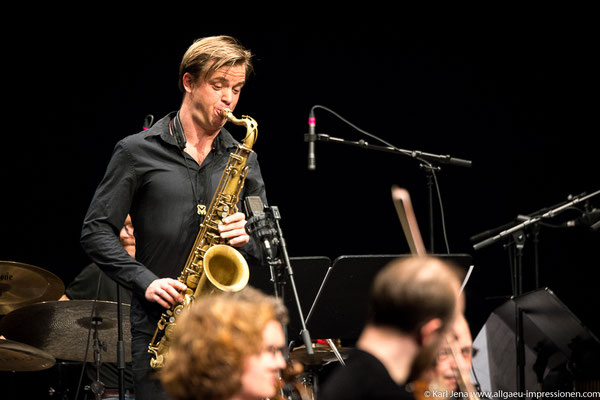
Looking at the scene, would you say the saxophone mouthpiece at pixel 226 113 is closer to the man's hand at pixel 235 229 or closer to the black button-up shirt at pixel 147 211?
the black button-up shirt at pixel 147 211

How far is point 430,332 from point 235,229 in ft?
4.78

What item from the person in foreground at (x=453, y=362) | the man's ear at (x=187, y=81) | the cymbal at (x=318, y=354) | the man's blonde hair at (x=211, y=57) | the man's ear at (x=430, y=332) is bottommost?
the cymbal at (x=318, y=354)

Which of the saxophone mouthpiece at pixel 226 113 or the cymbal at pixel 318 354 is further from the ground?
the saxophone mouthpiece at pixel 226 113

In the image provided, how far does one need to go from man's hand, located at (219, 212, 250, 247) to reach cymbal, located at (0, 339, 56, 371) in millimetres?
1677

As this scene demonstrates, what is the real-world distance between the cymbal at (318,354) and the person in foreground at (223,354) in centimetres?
301

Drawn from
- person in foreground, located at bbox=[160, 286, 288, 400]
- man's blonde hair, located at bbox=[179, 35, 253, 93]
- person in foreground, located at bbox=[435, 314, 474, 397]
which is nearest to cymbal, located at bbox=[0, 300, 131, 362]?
man's blonde hair, located at bbox=[179, 35, 253, 93]

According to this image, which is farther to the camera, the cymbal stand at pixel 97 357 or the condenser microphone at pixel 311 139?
the cymbal stand at pixel 97 357

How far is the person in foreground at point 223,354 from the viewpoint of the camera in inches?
64.2

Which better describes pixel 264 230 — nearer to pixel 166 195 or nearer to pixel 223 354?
pixel 166 195

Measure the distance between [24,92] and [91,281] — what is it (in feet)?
4.77

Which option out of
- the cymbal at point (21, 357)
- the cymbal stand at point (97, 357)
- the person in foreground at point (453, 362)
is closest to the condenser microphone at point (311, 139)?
the cymbal stand at point (97, 357)

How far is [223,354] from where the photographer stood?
5.34 feet

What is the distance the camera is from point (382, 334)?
179 cm

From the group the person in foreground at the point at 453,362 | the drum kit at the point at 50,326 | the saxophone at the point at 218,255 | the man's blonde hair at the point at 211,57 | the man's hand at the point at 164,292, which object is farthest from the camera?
the drum kit at the point at 50,326
